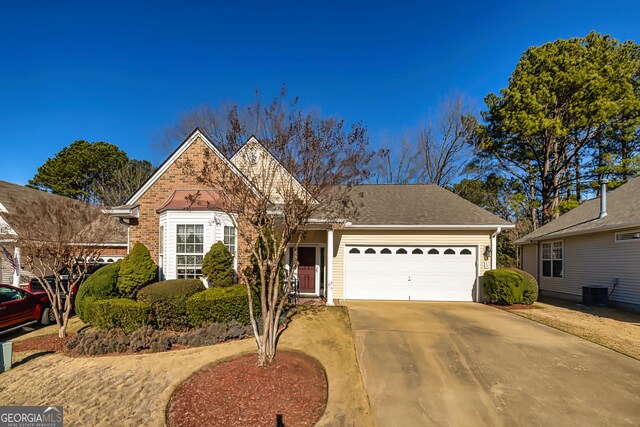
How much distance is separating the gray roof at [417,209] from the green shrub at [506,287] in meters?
1.97

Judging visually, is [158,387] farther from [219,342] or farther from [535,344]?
[535,344]

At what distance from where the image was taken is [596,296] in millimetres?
11648

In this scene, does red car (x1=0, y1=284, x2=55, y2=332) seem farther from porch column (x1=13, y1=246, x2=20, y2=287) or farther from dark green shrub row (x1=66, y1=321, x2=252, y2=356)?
porch column (x1=13, y1=246, x2=20, y2=287)

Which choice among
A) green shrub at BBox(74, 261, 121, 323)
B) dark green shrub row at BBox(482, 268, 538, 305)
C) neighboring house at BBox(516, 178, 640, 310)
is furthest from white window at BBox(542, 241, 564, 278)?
green shrub at BBox(74, 261, 121, 323)

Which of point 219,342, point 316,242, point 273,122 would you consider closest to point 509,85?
point 316,242

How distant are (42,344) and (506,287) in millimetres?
14116

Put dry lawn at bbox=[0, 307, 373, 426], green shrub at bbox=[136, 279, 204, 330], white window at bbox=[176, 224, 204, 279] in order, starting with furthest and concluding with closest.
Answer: white window at bbox=[176, 224, 204, 279] < green shrub at bbox=[136, 279, 204, 330] < dry lawn at bbox=[0, 307, 373, 426]

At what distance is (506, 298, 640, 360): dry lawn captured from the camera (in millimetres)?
7160

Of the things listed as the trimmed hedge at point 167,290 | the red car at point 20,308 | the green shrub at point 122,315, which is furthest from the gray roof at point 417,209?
the red car at point 20,308

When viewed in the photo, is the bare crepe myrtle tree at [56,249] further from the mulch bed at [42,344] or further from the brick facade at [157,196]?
the brick facade at [157,196]

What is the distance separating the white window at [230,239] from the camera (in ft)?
34.0

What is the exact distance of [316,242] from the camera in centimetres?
1253

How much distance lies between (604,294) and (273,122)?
13.7m

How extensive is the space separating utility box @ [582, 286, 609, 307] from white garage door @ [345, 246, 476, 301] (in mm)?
4231
